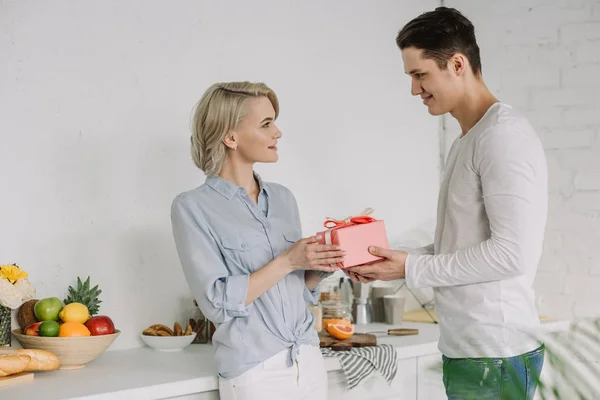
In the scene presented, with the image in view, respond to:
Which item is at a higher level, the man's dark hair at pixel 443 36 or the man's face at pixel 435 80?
the man's dark hair at pixel 443 36

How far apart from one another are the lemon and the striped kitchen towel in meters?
0.78

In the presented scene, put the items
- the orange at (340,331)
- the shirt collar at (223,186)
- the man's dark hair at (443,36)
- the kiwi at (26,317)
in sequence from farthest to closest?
the orange at (340,331)
the kiwi at (26,317)
the shirt collar at (223,186)
the man's dark hair at (443,36)

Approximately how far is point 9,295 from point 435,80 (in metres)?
1.37

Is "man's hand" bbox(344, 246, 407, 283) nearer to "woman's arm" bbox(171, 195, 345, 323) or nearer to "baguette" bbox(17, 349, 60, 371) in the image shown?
"woman's arm" bbox(171, 195, 345, 323)

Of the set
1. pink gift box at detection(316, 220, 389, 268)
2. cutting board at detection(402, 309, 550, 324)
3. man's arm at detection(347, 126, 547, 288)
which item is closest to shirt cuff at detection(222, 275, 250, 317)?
pink gift box at detection(316, 220, 389, 268)

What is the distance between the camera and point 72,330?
2211 mm

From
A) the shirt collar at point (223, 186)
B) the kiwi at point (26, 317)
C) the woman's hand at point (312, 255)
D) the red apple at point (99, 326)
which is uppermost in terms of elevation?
the shirt collar at point (223, 186)

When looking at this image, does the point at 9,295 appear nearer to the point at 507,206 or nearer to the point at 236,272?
the point at 236,272

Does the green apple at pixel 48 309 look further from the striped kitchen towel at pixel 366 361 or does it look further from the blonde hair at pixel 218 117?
the striped kitchen towel at pixel 366 361

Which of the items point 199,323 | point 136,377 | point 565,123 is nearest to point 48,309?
point 136,377

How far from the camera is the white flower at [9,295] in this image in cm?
216

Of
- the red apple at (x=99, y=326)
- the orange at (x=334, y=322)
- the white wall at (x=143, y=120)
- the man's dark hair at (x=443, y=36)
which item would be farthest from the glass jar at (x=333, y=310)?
the man's dark hair at (x=443, y=36)

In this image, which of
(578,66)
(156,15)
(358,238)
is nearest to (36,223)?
(156,15)

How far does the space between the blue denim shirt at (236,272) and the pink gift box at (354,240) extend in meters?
0.18
